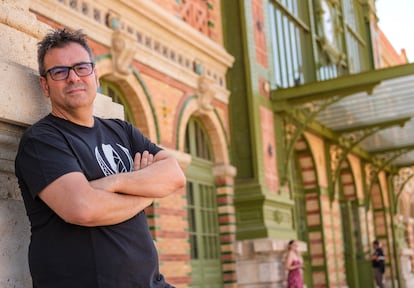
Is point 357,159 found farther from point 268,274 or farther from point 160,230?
point 160,230

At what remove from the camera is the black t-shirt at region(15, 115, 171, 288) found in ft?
6.54

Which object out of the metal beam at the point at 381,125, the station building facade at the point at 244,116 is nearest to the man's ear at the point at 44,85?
the station building facade at the point at 244,116

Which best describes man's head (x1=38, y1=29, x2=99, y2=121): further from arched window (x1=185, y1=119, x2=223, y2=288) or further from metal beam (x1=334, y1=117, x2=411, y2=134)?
metal beam (x1=334, y1=117, x2=411, y2=134)

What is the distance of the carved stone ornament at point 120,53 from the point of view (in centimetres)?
869

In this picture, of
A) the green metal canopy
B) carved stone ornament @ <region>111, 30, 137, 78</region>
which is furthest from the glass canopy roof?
carved stone ornament @ <region>111, 30, 137, 78</region>

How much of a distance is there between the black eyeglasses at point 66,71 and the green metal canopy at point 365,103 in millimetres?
9875

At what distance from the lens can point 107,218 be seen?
2.03 m

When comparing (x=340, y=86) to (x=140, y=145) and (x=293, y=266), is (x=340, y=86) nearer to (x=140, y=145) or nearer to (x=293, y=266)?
(x=293, y=266)

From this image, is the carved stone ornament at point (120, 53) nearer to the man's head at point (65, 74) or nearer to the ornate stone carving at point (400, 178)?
the man's head at point (65, 74)

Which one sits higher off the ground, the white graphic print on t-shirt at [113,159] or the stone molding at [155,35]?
the stone molding at [155,35]

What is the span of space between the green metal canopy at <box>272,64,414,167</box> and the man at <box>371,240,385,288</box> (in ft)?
9.69

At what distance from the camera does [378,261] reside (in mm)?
18391

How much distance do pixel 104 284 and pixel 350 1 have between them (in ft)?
68.7

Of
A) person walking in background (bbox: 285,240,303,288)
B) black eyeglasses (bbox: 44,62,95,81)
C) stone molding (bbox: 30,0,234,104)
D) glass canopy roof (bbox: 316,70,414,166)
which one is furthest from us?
glass canopy roof (bbox: 316,70,414,166)
